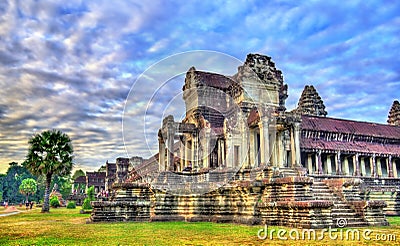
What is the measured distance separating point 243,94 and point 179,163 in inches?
322

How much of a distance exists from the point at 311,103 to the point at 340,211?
30.0 metres

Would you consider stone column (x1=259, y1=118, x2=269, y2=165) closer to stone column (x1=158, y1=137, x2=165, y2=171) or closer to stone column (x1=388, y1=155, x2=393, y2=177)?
stone column (x1=158, y1=137, x2=165, y2=171)

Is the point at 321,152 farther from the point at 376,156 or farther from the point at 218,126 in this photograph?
the point at 218,126

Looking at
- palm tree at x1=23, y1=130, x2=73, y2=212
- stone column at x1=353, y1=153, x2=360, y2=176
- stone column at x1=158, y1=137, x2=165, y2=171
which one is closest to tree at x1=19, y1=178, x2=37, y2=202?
palm tree at x1=23, y1=130, x2=73, y2=212

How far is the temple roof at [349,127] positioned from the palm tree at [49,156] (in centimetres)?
2156

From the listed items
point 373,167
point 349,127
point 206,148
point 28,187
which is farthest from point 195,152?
point 28,187

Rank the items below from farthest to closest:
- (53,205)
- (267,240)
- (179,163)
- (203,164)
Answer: (53,205) < (179,163) < (203,164) < (267,240)

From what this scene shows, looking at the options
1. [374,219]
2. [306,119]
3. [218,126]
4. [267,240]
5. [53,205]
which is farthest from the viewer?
[53,205]

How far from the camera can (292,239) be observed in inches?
→ 453

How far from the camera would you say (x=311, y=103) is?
44906 mm

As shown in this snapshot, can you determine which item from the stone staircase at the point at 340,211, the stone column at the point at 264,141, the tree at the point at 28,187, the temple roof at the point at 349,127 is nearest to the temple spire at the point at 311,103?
the temple roof at the point at 349,127

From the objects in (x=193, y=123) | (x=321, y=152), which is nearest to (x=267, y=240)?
(x=193, y=123)

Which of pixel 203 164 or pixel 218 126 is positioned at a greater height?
pixel 218 126

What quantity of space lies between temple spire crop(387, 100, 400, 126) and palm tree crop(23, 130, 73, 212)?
37.0 m
